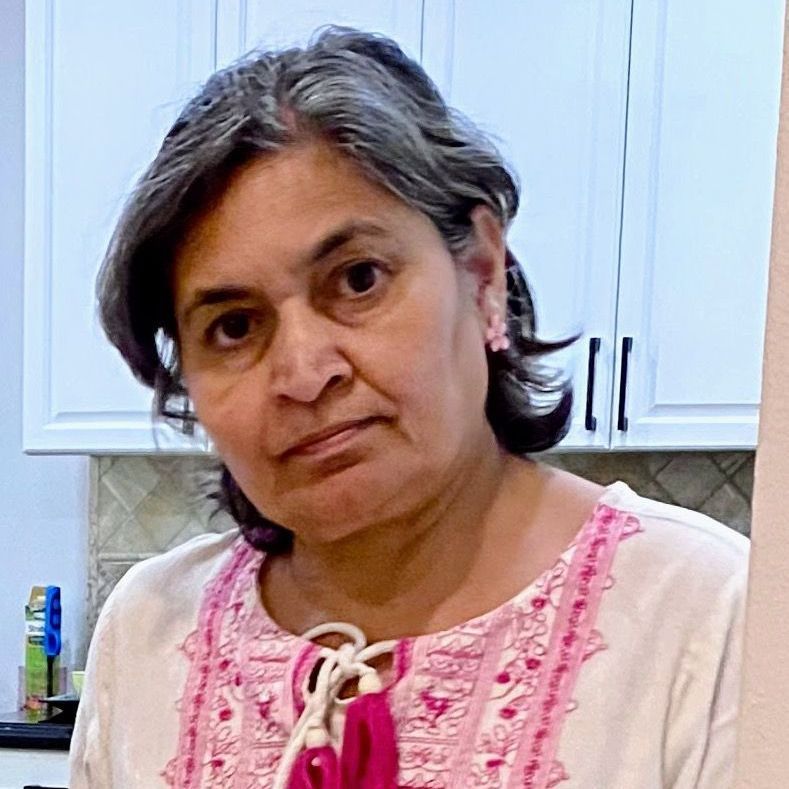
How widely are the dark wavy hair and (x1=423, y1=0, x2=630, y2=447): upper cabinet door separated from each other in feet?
3.71

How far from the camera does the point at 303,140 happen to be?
2.80 ft

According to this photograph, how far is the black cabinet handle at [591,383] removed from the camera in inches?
81.1

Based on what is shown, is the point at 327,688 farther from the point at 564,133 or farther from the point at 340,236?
the point at 564,133

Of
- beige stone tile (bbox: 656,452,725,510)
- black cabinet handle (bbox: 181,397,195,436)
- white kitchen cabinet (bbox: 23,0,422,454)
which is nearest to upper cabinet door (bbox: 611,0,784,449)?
beige stone tile (bbox: 656,452,725,510)

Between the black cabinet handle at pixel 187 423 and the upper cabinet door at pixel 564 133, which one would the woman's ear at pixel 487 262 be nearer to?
the black cabinet handle at pixel 187 423

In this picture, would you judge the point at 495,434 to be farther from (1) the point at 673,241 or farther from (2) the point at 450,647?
(1) the point at 673,241

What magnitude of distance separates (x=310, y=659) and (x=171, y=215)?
343 millimetres

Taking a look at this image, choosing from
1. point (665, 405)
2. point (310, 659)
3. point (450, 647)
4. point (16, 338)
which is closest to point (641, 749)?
point (450, 647)

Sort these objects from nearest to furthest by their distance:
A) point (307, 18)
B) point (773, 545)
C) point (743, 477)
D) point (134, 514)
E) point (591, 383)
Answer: point (773, 545) → point (591, 383) → point (307, 18) → point (743, 477) → point (134, 514)

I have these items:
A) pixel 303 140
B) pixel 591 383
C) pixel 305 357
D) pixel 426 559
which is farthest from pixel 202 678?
pixel 591 383

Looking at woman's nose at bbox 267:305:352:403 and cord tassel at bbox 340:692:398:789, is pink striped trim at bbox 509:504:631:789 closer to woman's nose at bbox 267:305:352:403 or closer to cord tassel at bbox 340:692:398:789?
cord tassel at bbox 340:692:398:789

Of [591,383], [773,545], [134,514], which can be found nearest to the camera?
[773,545]

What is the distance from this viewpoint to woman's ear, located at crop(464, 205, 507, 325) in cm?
91

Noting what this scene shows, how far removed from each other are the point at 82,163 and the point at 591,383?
3.22 feet
